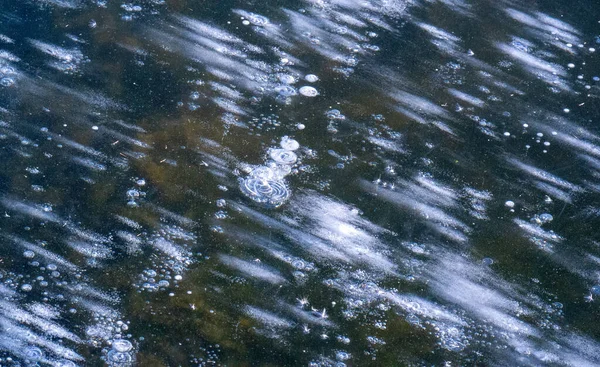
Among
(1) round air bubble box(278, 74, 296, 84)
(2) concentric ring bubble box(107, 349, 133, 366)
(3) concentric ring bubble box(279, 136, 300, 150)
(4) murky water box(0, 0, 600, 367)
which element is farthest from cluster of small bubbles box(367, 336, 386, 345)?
(1) round air bubble box(278, 74, 296, 84)

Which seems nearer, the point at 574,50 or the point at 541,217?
the point at 541,217

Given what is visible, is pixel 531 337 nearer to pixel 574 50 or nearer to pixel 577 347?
pixel 577 347

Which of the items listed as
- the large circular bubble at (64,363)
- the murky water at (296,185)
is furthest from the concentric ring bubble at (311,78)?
the large circular bubble at (64,363)

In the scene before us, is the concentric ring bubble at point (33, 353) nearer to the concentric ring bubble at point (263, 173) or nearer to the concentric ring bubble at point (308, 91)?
the concentric ring bubble at point (263, 173)

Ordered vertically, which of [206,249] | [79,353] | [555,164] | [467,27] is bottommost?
[79,353]

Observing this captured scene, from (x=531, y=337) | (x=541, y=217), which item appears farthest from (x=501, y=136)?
(x=531, y=337)

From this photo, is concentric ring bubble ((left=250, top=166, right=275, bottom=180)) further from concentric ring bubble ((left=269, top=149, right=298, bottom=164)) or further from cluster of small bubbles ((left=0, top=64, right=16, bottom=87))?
cluster of small bubbles ((left=0, top=64, right=16, bottom=87))

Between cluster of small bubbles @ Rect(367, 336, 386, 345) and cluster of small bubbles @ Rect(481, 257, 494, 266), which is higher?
cluster of small bubbles @ Rect(481, 257, 494, 266)

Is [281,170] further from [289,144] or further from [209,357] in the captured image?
[209,357]
